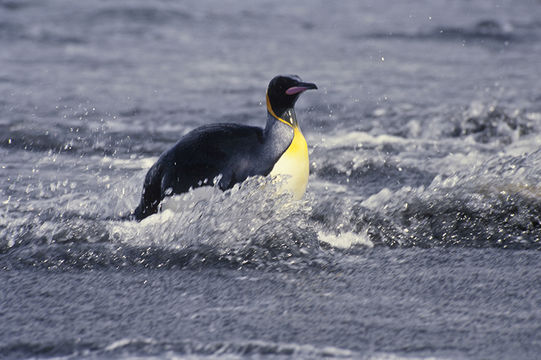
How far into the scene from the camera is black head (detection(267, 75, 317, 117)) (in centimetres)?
385

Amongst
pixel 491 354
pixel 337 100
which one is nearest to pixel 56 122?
pixel 337 100

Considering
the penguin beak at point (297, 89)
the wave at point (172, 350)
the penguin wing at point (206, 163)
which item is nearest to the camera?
the wave at point (172, 350)

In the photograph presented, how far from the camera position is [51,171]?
4977 mm

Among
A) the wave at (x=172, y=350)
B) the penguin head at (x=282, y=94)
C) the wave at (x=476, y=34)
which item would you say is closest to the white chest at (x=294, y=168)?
the penguin head at (x=282, y=94)

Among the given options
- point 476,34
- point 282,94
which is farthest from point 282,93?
point 476,34

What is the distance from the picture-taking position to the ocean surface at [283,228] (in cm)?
260

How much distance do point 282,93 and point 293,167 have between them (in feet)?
1.15

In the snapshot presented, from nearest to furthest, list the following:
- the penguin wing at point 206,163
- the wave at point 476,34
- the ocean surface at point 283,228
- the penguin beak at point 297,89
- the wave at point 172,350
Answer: the wave at point 172,350, the ocean surface at point 283,228, the penguin wing at point 206,163, the penguin beak at point 297,89, the wave at point 476,34

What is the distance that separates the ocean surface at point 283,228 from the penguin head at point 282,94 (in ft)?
1.38

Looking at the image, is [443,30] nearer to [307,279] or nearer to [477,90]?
[477,90]

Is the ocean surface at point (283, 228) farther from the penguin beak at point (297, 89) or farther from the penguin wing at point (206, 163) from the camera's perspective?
the penguin beak at point (297, 89)

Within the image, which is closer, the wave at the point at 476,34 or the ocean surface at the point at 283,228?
A: the ocean surface at the point at 283,228

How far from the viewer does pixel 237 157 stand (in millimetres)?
3717

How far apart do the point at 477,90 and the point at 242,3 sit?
6.83 metres
